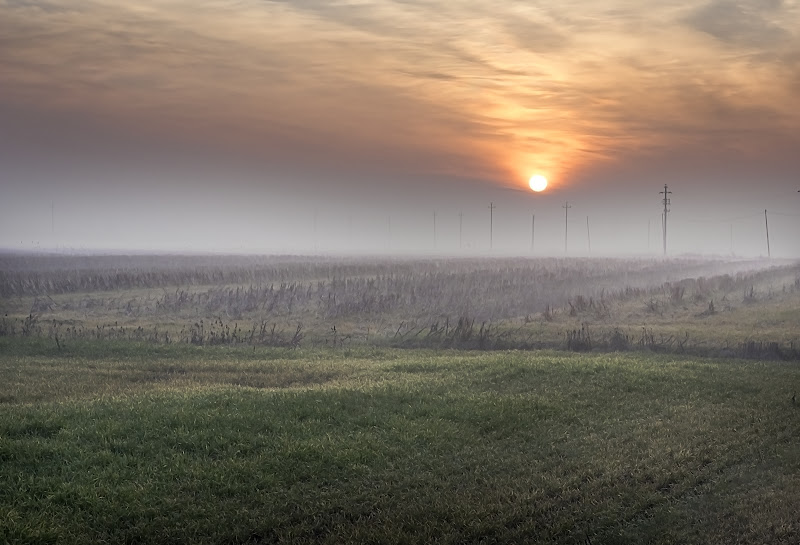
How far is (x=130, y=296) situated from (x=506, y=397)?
37.0 m

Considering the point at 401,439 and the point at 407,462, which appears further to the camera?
the point at 401,439

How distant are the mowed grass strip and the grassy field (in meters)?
0.05

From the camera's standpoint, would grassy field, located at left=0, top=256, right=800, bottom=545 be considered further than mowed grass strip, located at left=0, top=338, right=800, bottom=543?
Yes

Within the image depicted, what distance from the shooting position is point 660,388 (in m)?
19.9

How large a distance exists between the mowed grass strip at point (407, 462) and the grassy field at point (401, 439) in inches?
1.9

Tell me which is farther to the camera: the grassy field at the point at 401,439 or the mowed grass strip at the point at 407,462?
the grassy field at the point at 401,439

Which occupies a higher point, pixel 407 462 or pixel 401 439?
pixel 401 439

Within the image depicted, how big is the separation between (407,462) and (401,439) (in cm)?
122

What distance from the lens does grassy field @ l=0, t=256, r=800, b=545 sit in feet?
35.1

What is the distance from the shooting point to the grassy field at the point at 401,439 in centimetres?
1071

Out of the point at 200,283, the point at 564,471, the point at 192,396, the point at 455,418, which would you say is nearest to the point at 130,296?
the point at 200,283

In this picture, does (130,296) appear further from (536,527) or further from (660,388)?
(536,527)

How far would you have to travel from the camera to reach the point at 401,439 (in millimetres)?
14367

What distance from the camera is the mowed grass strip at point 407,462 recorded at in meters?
10.6
